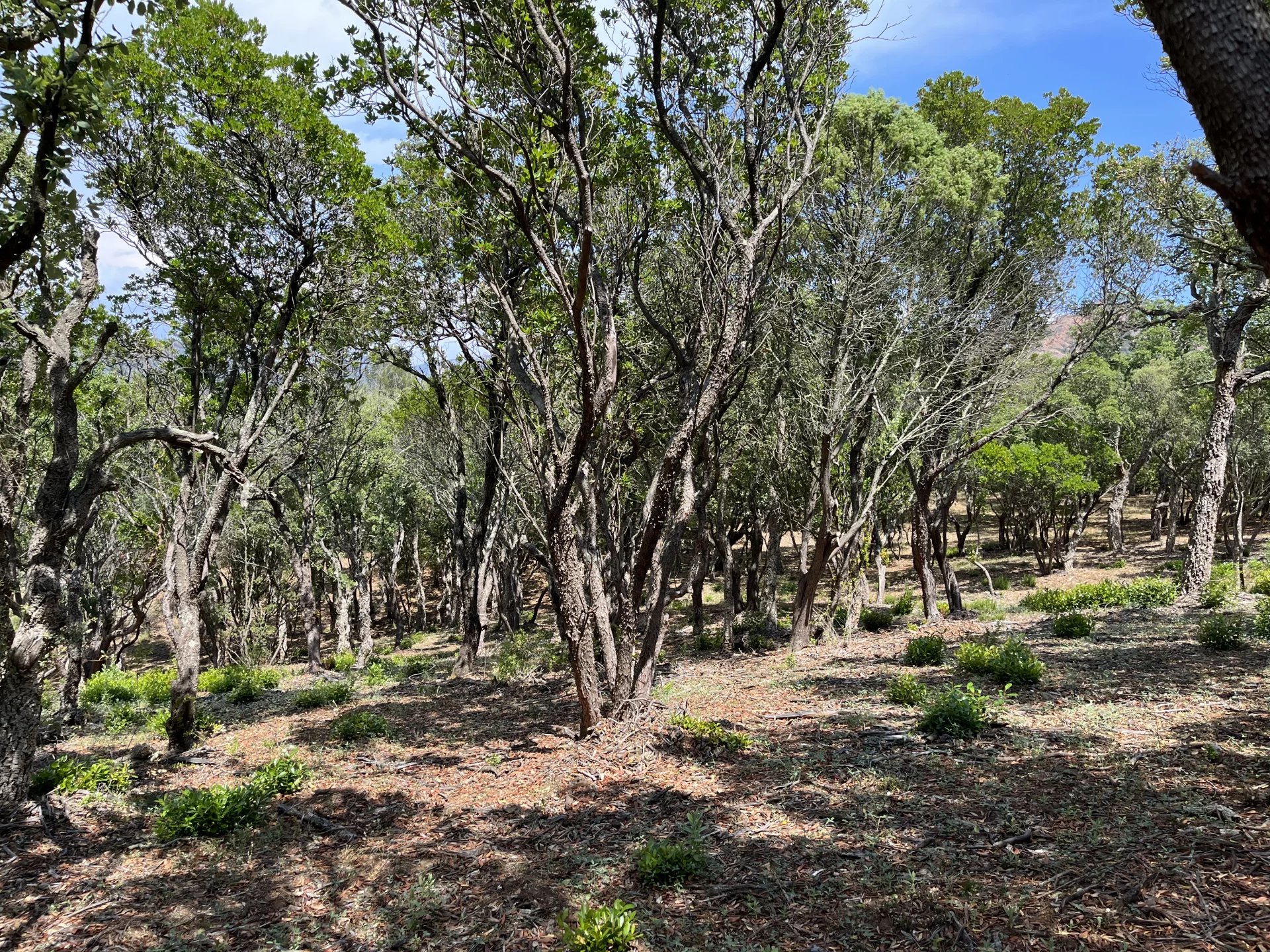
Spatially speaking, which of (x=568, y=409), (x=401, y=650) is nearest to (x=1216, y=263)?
(x=568, y=409)

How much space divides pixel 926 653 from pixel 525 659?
316 inches

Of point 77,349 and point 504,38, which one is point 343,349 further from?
point 504,38

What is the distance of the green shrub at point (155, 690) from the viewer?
48.5 ft

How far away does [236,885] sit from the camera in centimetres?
523

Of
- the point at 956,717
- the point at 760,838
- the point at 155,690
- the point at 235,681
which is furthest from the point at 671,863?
the point at 155,690

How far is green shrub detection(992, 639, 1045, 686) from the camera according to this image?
854cm

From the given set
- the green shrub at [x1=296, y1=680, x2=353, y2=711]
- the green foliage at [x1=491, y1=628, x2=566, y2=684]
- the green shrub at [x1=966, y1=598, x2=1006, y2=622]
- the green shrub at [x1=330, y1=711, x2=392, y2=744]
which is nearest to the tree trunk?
the green shrub at [x1=966, y1=598, x2=1006, y2=622]

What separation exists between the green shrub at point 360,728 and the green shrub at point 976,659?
812 cm

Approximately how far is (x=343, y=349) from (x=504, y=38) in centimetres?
973

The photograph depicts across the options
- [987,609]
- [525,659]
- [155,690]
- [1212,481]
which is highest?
[1212,481]

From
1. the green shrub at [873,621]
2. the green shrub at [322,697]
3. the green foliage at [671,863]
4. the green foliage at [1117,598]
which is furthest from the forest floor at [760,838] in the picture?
the green shrub at [873,621]

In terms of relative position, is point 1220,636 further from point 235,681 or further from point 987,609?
point 235,681

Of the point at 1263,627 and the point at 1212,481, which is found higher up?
the point at 1212,481

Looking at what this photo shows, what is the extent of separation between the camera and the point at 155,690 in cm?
1520
